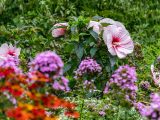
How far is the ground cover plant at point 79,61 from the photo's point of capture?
2789 mm

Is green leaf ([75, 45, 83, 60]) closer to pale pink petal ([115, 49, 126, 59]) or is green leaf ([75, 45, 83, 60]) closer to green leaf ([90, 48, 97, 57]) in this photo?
green leaf ([90, 48, 97, 57])

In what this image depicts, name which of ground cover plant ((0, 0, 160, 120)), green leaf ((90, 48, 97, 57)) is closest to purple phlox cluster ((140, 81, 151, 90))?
ground cover plant ((0, 0, 160, 120))

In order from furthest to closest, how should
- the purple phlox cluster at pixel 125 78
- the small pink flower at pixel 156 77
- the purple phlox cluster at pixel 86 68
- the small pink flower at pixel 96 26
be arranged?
1. the small pink flower at pixel 156 77
2. the small pink flower at pixel 96 26
3. the purple phlox cluster at pixel 86 68
4. the purple phlox cluster at pixel 125 78

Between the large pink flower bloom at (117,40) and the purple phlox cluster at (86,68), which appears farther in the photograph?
the large pink flower bloom at (117,40)

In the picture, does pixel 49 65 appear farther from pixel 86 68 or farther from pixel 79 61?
pixel 79 61

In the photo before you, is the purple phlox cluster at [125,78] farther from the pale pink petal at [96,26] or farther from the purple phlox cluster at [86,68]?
the pale pink petal at [96,26]

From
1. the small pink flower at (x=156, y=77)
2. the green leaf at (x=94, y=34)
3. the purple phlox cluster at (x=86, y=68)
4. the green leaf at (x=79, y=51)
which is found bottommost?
the small pink flower at (x=156, y=77)

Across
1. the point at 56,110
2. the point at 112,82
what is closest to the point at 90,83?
the point at 56,110

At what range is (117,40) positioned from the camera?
17.4 feet

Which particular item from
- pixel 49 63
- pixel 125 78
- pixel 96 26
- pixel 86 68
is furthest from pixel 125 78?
pixel 96 26

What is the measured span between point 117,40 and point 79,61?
394 millimetres

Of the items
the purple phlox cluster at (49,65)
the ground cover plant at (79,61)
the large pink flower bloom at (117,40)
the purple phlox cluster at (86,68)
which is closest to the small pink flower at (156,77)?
the ground cover plant at (79,61)

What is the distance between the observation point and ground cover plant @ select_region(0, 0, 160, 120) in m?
2.79

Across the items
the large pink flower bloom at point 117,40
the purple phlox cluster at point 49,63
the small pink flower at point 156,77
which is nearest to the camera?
the purple phlox cluster at point 49,63
